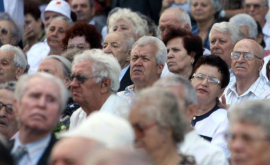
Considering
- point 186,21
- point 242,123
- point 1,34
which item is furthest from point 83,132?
point 1,34

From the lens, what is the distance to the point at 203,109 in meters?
7.26

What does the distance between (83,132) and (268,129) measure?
3.71ft

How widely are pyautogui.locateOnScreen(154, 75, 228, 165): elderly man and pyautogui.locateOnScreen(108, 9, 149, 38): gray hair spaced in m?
4.34

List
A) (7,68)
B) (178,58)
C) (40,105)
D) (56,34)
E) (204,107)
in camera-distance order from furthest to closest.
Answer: (56,34)
(7,68)
(178,58)
(204,107)
(40,105)

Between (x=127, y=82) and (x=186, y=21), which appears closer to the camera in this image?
(x=127, y=82)

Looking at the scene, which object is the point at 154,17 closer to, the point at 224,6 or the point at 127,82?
the point at 224,6

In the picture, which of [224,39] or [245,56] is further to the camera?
[224,39]

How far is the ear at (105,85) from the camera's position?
6969 millimetres

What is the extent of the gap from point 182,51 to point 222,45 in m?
0.79

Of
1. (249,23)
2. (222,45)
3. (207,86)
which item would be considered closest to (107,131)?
(207,86)

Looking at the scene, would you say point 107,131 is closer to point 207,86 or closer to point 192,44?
point 207,86

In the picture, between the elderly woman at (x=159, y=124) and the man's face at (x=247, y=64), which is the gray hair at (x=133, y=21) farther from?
the elderly woman at (x=159, y=124)

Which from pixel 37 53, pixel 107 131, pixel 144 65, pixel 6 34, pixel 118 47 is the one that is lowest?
pixel 37 53

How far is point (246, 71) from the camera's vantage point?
829 centimetres
